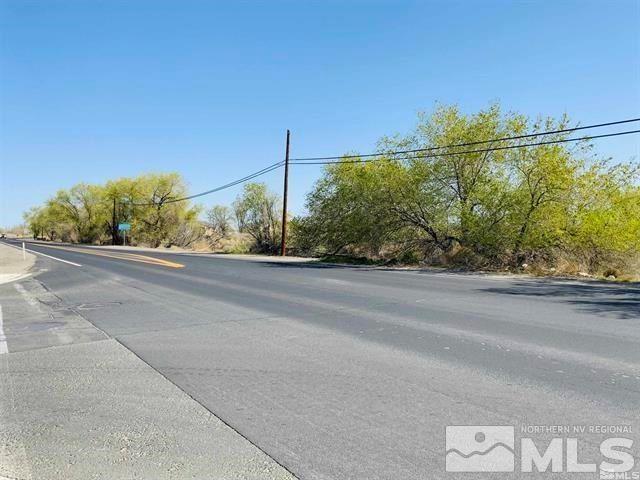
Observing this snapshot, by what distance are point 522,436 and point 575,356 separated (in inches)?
109

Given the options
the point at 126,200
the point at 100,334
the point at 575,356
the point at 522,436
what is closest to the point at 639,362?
the point at 575,356

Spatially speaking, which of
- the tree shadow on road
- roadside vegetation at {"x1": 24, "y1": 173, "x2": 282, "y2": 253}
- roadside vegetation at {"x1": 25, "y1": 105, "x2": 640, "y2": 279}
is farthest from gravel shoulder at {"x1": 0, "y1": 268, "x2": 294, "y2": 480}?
roadside vegetation at {"x1": 24, "y1": 173, "x2": 282, "y2": 253}

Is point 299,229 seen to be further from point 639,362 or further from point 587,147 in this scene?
point 639,362

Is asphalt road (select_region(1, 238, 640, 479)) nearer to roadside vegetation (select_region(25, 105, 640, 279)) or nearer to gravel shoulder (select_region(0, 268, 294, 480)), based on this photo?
gravel shoulder (select_region(0, 268, 294, 480))

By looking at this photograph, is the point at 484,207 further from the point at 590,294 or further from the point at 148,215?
the point at 148,215

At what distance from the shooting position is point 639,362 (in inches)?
212

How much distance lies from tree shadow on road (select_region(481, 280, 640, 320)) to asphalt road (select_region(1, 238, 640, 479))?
143 millimetres

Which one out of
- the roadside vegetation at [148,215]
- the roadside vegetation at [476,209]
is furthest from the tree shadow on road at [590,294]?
the roadside vegetation at [148,215]

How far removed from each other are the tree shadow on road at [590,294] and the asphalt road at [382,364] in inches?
5.6

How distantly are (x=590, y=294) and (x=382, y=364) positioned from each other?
9275 mm

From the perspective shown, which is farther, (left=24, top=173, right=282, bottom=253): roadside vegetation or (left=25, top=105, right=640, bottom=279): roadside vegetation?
(left=24, top=173, right=282, bottom=253): roadside vegetation

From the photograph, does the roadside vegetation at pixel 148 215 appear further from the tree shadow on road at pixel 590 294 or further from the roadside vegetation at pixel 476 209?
the tree shadow on road at pixel 590 294

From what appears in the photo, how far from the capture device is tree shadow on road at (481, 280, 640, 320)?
31.0ft

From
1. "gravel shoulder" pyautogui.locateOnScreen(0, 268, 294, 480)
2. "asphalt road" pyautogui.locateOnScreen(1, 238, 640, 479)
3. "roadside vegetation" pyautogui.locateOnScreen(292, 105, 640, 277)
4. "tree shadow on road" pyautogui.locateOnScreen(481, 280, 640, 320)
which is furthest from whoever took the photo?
"roadside vegetation" pyautogui.locateOnScreen(292, 105, 640, 277)
